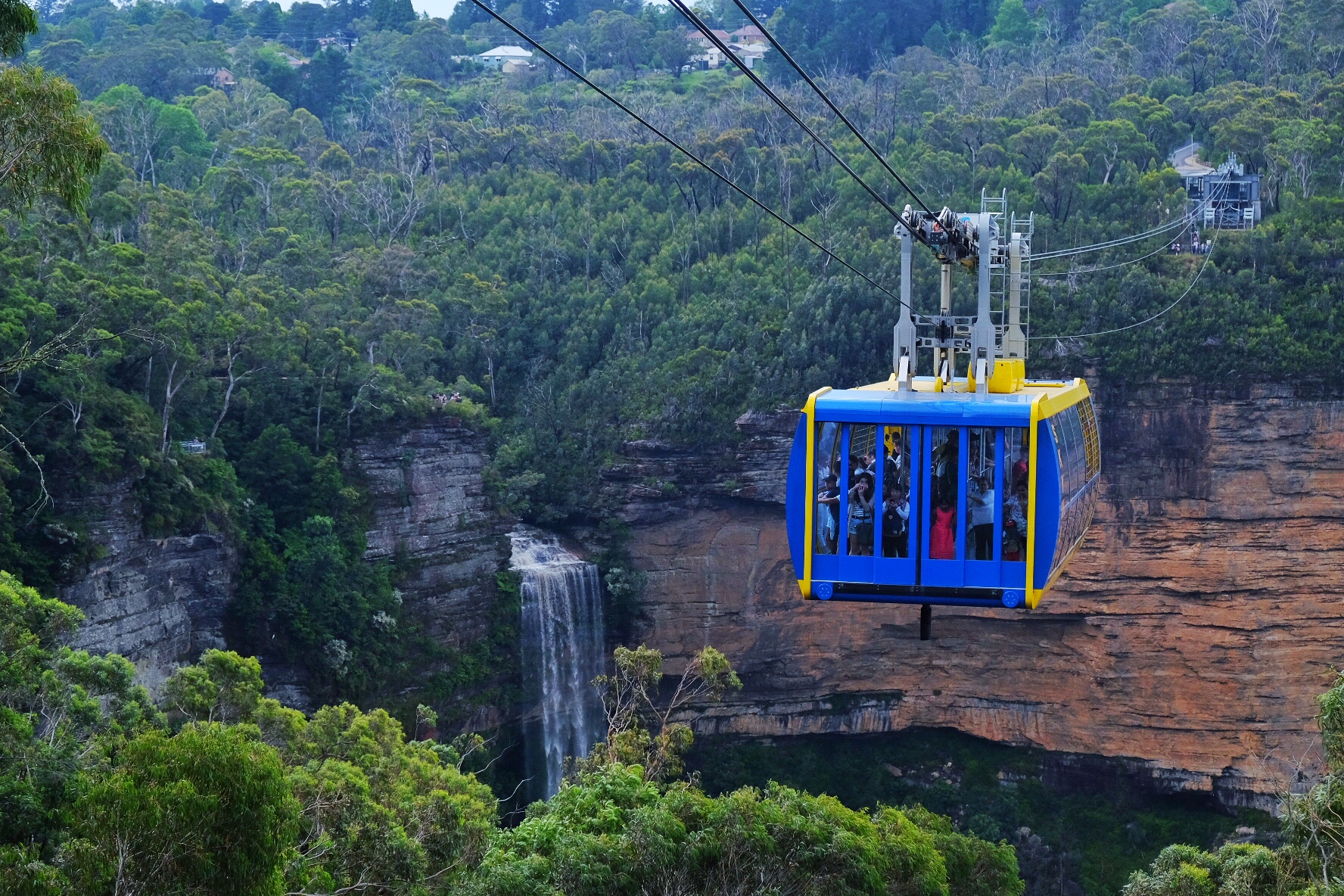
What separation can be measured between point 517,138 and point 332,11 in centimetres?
2524

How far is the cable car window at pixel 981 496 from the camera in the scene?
500 inches

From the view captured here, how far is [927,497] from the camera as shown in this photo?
12.8 metres

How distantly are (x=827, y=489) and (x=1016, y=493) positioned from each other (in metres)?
1.59

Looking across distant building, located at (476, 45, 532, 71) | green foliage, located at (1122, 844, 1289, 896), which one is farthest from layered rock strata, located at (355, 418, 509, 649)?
distant building, located at (476, 45, 532, 71)

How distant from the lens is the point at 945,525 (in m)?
12.8

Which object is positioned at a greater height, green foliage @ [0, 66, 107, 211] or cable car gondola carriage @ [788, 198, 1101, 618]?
green foliage @ [0, 66, 107, 211]

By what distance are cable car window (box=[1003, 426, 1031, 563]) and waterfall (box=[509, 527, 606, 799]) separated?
75.3 ft

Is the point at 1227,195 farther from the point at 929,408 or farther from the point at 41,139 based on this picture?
the point at 41,139

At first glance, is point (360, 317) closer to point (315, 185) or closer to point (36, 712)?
point (315, 185)

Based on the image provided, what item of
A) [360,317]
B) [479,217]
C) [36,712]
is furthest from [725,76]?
[36,712]

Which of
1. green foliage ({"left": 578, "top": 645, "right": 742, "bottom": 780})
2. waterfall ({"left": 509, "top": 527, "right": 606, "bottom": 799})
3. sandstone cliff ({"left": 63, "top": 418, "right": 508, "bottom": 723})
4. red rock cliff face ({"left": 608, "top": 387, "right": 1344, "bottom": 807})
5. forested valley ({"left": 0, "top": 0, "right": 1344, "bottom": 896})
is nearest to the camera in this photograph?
forested valley ({"left": 0, "top": 0, "right": 1344, "bottom": 896})

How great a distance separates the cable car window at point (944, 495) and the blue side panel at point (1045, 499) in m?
0.67

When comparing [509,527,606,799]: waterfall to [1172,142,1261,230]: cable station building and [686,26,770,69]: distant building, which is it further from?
[686,26,770,69]: distant building

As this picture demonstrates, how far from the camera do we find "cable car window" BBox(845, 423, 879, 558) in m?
12.9
